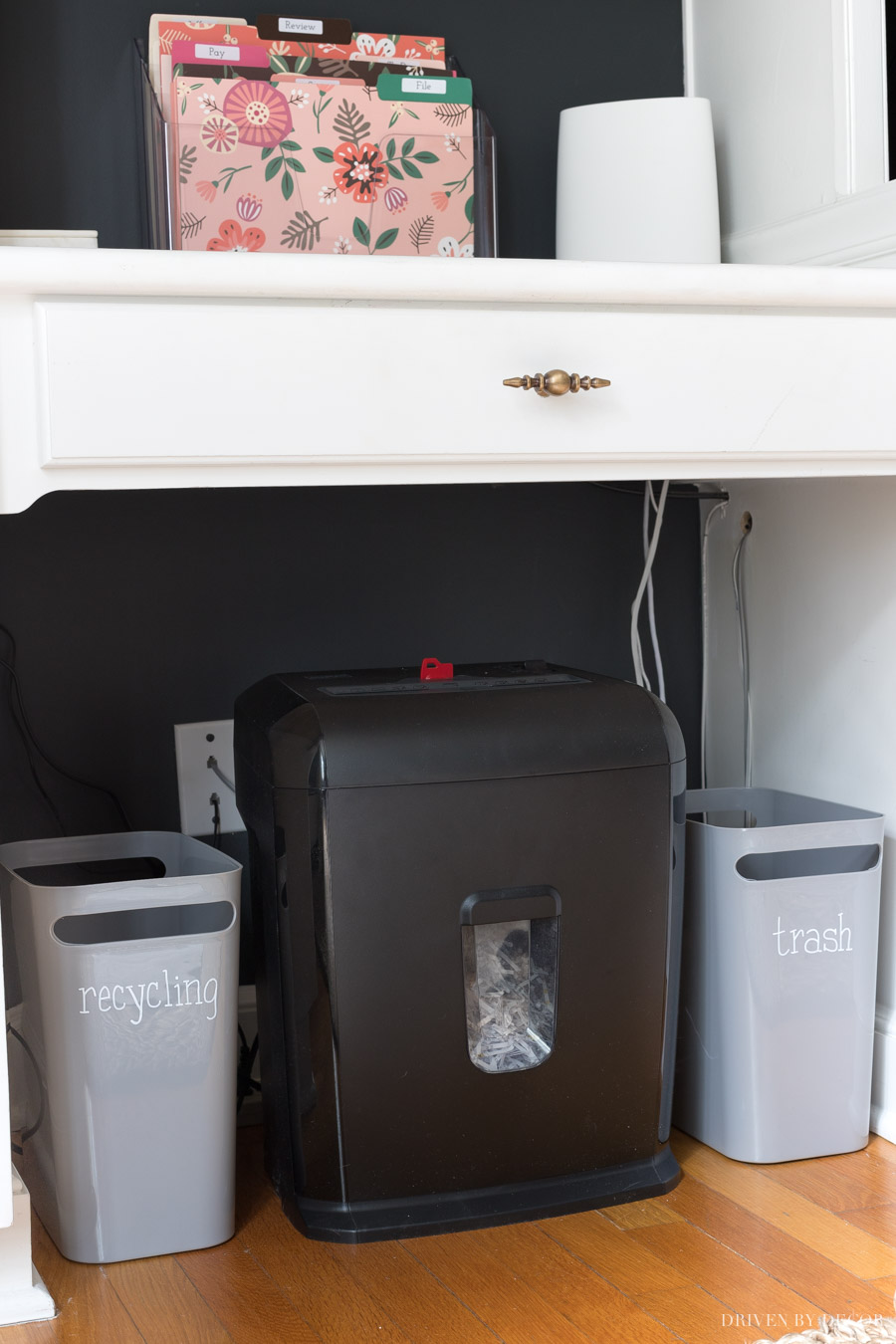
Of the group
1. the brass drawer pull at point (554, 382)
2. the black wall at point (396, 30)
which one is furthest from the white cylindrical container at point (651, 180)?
the brass drawer pull at point (554, 382)

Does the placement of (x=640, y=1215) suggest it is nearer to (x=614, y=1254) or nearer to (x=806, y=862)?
(x=614, y=1254)

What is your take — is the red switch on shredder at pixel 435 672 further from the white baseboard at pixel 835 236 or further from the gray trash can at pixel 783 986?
the white baseboard at pixel 835 236

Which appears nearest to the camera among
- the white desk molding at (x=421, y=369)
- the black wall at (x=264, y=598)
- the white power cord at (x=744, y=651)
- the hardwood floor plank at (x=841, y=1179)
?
the white desk molding at (x=421, y=369)

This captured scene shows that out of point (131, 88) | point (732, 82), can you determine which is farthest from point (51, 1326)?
point (732, 82)

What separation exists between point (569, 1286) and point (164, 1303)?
31 cm

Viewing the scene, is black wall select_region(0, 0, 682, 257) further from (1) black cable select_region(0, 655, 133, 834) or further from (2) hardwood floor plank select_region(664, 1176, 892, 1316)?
(2) hardwood floor plank select_region(664, 1176, 892, 1316)

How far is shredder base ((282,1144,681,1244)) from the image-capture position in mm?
1097

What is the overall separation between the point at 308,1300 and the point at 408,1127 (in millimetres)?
151

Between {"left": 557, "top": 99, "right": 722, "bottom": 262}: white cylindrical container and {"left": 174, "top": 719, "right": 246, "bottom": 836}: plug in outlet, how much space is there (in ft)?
2.14

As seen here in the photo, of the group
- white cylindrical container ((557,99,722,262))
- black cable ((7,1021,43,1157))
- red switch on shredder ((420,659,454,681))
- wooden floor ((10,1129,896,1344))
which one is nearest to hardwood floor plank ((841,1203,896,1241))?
wooden floor ((10,1129,896,1344))

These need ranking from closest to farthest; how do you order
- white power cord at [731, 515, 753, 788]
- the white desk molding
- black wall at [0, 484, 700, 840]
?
the white desk molding
black wall at [0, 484, 700, 840]
white power cord at [731, 515, 753, 788]

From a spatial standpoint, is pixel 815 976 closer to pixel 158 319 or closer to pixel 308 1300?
pixel 308 1300

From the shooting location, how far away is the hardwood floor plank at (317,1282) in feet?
3.18

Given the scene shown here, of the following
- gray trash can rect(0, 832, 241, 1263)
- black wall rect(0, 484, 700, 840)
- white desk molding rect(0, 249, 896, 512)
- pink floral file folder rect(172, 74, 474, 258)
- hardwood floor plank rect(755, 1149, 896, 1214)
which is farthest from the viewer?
black wall rect(0, 484, 700, 840)
